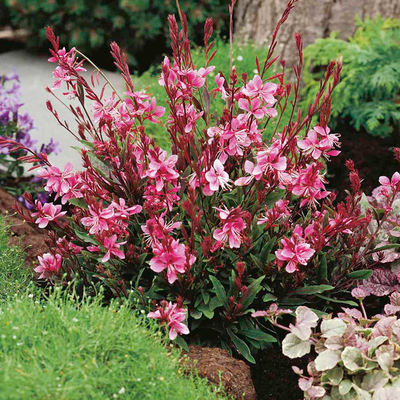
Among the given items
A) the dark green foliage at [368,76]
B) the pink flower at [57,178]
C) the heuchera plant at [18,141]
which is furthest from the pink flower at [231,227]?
the dark green foliage at [368,76]

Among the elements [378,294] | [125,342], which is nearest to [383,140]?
[378,294]

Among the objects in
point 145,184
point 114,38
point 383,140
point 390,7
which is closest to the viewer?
point 145,184

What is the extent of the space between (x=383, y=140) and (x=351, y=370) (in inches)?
123

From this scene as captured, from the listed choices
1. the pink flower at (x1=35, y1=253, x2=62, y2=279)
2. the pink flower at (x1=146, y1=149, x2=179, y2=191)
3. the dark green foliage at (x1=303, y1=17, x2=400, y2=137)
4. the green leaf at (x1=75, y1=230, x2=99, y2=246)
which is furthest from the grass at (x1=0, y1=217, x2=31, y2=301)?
the dark green foliage at (x1=303, y1=17, x2=400, y2=137)

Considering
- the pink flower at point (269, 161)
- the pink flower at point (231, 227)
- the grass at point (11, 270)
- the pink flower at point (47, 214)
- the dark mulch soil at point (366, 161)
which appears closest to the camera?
the pink flower at point (231, 227)

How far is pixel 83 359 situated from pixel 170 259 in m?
0.47

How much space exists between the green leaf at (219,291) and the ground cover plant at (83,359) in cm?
34

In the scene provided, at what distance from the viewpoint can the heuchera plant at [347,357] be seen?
202 cm

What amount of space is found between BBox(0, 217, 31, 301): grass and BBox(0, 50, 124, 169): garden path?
78.7 inches

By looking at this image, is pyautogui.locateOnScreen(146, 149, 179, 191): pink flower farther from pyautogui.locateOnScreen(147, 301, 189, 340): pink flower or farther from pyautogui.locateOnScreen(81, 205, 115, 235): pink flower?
pyautogui.locateOnScreen(147, 301, 189, 340): pink flower

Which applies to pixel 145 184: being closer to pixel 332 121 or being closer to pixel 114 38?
pixel 332 121

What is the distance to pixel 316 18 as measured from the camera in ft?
17.2

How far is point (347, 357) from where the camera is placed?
2.04 meters

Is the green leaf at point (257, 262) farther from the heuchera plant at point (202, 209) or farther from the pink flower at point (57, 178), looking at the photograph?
the pink flower at point (57, 178)
